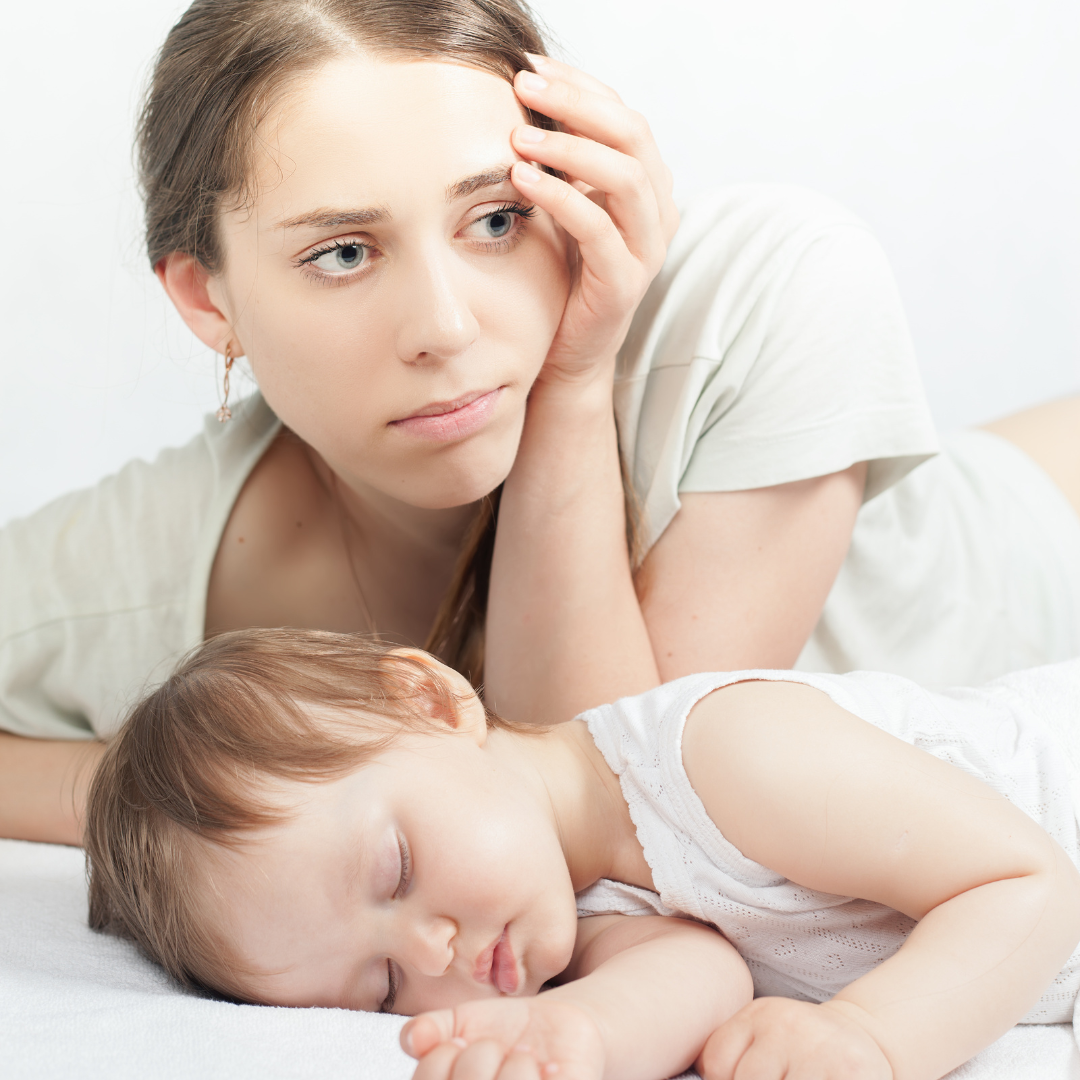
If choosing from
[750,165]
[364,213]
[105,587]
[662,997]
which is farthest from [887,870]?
[750,165]

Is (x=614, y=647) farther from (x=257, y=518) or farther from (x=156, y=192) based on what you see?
(x=156, y=192)

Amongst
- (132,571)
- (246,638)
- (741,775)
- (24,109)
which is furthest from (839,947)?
(24,109)

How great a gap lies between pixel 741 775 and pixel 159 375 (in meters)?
1.74

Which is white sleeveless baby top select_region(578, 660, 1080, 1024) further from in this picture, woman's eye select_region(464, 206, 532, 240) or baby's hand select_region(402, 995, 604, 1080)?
woman's eye select_region(464, 206, 532, 240)

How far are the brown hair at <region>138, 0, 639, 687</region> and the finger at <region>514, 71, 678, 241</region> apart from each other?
0.03 meters

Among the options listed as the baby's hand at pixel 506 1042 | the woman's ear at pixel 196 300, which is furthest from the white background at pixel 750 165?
the baby's hand at pixel 506 1042

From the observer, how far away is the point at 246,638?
121cm

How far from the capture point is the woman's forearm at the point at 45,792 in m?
1.55

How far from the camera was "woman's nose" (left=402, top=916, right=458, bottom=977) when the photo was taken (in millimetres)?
989

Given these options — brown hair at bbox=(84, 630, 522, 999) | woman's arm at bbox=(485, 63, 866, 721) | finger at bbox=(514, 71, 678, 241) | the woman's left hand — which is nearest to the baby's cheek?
brown hair at bbox=(84, 630, 522, 999)

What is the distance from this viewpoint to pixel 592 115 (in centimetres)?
124

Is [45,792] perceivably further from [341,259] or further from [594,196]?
[594,196]

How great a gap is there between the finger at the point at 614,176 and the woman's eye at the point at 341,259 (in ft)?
0.61

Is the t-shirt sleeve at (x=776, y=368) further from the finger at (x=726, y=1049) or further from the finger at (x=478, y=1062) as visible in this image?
the finger at (x=478, y=1062)
